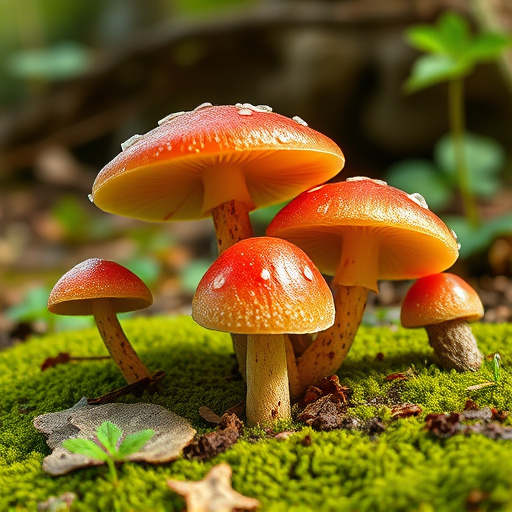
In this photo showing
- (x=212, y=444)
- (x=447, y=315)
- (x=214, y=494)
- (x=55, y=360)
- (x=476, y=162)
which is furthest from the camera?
(x=476, y=162)

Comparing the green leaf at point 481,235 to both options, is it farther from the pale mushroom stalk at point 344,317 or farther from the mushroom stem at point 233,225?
the mushroom stem at point 233,225

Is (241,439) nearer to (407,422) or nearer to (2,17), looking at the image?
(407,422)

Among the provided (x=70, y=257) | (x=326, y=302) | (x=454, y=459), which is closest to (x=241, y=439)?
(x=326, y=302)

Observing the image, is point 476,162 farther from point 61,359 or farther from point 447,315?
point 61,359

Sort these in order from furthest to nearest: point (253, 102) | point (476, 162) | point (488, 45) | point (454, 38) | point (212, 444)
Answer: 1. point (253, 102)
2. point (476, 162)
3. point (454, 38)
4. point (488, 45)
5. point (212, 444)

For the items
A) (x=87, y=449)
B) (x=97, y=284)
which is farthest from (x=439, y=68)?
(x=87, y=449)

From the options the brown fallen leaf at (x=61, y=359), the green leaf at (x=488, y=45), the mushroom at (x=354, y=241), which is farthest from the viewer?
the green leaf at (x=488, y=45)

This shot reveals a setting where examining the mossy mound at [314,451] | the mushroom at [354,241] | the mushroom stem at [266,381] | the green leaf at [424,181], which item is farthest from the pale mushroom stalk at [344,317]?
the green leaf at [424,181]
